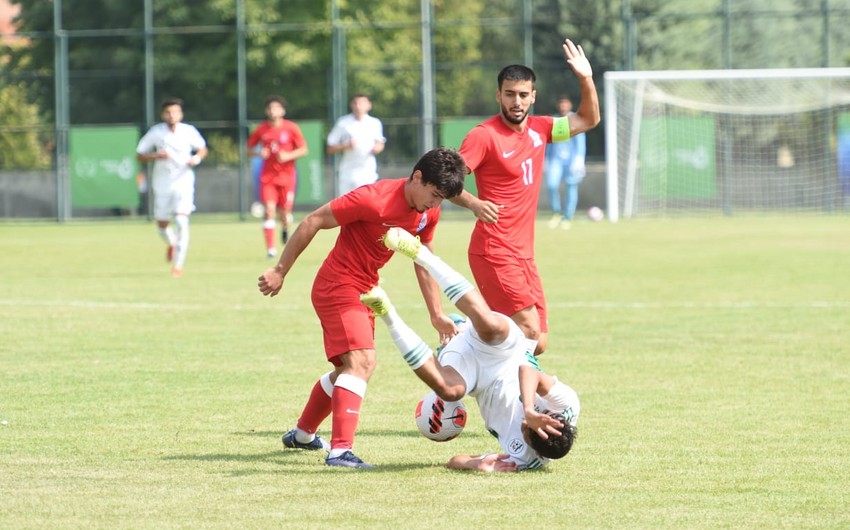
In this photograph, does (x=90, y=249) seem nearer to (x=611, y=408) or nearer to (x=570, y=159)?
(x=570, y=159)

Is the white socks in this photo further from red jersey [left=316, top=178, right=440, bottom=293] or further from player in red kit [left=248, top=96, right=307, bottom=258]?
red jersey [left=316, top=178, right=440, bottom=293]

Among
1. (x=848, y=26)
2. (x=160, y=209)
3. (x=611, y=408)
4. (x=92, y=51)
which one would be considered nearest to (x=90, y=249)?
(x=160, y=209)

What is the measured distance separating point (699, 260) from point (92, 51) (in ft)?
92.3

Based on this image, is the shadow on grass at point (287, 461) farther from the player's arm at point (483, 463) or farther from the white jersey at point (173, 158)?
Answer: the white jersey at point (173, 158)

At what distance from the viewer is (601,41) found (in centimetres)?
4241

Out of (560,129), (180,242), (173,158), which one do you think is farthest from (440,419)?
(173,158)

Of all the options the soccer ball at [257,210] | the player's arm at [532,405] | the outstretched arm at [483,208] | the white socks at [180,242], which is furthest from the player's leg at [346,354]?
the soccer ball at [257,210]

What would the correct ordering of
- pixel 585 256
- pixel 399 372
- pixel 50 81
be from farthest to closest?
pixel 50 81
pixel 585 256
pixel 399 372

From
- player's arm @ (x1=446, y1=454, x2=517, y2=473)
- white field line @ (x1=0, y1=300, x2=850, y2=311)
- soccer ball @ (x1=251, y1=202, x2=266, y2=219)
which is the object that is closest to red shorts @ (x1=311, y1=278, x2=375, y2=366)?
player's arm @ (x1=446, y1=454, x2=517, y2=473)

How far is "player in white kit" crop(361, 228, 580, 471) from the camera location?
653 cm

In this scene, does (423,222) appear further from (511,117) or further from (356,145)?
(356,145)

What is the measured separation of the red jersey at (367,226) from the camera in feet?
22.2

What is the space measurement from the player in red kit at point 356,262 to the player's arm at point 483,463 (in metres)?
0.46

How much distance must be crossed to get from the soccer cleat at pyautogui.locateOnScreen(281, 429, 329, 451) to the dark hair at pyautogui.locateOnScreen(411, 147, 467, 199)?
1593 mm
